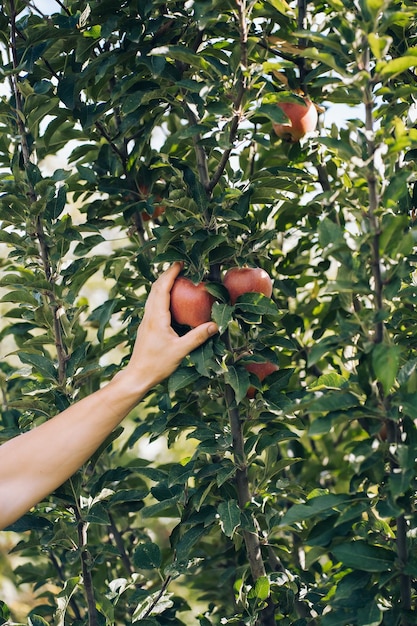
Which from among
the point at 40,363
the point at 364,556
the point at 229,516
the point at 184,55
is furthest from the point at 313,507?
the point at 184,55

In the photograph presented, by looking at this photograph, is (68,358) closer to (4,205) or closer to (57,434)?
(57,434)

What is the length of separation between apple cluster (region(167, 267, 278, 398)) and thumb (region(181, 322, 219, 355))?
1.7 inches

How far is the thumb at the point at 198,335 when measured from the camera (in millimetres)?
1825

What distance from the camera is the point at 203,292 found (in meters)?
1.87

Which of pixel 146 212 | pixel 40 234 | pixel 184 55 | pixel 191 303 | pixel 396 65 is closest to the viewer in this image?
pixel 396 65

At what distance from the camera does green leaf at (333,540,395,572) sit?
5.03 ft

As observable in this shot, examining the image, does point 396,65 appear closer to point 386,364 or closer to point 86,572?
point 386,364

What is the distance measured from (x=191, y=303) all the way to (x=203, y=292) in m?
0.04

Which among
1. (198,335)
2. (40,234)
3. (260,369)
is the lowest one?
(260,369)

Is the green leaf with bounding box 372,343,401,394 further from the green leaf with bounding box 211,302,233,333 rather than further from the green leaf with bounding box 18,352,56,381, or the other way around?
the green leaf with bounding box 18,352,56,381

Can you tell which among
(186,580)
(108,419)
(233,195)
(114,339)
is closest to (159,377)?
(108,419)

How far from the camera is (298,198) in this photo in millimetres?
2371

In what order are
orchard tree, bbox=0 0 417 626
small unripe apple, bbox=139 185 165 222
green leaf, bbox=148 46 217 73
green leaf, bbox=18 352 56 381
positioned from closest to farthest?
1. orchard tree, bbox=0 0 417 626
2. green leaf, bbox=148 46 217 73
3. green leaf, bbox=18 352 56 381
4. small unripe apple, bbox=139 185 165 222

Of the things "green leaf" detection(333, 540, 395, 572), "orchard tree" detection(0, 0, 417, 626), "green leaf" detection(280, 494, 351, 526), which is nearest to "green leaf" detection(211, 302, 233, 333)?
"orchard tree" detection(0, 0, 417, 626)
